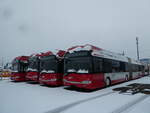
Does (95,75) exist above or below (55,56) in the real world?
below

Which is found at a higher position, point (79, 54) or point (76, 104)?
point (79, 54)

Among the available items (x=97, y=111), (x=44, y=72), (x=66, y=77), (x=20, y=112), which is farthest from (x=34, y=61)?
(x=97, y=111)

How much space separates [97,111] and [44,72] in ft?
26.1

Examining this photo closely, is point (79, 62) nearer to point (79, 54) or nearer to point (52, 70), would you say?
point (79, 54)

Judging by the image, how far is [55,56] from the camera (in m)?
12.0

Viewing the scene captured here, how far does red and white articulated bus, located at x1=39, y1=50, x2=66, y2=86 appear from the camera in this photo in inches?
457

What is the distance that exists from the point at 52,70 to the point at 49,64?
769 mm

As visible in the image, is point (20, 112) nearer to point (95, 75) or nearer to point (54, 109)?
point (54, 109)

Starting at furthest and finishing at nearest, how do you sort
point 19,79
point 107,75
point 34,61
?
point 19,79 → point 34,61 → point 107,75

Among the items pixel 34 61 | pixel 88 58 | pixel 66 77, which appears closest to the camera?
pixel 88 58

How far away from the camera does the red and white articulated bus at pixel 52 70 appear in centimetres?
1160

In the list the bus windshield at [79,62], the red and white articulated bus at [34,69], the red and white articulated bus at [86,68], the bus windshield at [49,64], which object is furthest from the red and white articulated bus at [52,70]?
the red and white articulated bus at [34,69]

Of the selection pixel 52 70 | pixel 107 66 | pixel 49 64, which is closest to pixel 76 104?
pixel 52 70

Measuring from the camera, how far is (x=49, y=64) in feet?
40.2
